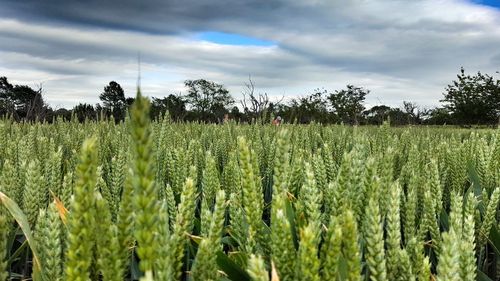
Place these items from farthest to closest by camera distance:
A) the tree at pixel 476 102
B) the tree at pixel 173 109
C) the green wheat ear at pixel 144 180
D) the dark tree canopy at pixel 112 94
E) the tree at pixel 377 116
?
the dark tree canopy at pixel 112 94
the tree at pixel 476 102
the tree at pixel 377 116
the tree at pixel 173 109
the green wheat ear at pixel 144 180

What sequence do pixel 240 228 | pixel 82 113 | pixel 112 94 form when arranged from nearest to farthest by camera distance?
pixel 240 228
pixel 82 113
pixel 112 94

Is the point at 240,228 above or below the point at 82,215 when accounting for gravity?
below

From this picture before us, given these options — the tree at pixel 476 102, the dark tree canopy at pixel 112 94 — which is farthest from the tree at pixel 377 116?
the dark tree canopy at pixel 112 94

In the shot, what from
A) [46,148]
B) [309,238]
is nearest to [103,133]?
[46,148]

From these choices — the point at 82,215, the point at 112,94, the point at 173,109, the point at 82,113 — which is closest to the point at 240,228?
the point at 82,215

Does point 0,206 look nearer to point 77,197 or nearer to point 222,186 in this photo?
point 77,197

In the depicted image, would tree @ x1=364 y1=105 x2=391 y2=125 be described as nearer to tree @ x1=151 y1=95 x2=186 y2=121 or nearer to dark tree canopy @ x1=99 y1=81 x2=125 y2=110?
tree @ x1=151 y1=95 x2=186 y2=121

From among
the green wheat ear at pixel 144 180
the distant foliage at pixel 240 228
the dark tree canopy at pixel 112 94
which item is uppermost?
the dark tree canopy at pixel 112 94

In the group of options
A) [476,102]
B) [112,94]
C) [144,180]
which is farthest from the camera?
[112,94]

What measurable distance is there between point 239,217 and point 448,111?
162 feet

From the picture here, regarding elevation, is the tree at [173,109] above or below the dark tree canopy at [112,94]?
below

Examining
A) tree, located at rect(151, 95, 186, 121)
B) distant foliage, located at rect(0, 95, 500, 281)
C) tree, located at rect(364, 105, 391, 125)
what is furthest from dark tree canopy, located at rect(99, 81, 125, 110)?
distant foliage, located at rect(0, 95, 500, 281)

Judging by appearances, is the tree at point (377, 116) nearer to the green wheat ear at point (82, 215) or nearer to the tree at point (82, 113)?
the tree at point (82, 113)

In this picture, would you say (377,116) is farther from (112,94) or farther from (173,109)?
(112,94)
